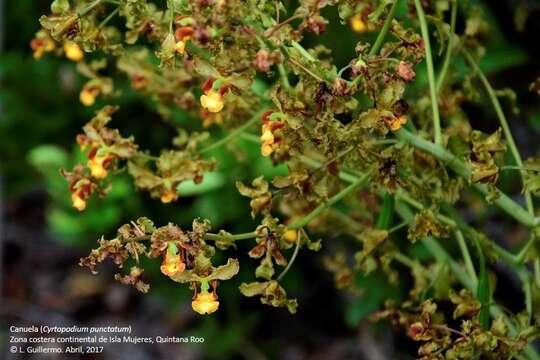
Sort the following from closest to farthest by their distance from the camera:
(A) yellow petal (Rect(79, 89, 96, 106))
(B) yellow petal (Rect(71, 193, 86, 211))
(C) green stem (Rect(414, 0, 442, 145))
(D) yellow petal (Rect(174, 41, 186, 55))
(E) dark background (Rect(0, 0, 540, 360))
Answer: (D) yellow petal (Rect(174, 41, 186, 55)) → (C) green stem (Rect(414, 0, 442, 145)) → (B) yellow petal (Rect(71, 193, 86, 211)) → (A) yellow petal (Rect(79, 89, 96, 106)) → (E) dark background (Rect(0, 0, 540, 360))

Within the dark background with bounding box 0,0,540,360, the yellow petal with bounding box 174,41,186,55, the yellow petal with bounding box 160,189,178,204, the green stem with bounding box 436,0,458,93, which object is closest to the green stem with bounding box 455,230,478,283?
the green stem with bounding box 436,0,458,93

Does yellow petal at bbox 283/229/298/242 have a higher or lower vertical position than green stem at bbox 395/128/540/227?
lower

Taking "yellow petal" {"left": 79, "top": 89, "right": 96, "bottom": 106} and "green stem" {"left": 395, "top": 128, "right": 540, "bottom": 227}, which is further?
"yellow petal" {"left": 79, "top": 89, "right": 96, "bottom": 106}

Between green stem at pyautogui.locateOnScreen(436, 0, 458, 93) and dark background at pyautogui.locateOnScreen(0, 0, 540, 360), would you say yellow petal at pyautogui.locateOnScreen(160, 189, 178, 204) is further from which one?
dark background at pyautogui.locateOnScreen(0, 0, 540, 360)

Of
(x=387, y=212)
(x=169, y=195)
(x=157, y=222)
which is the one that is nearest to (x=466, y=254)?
(x=387, y=212)

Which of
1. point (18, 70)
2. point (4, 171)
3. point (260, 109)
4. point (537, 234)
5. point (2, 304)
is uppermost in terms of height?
point (18, 70)

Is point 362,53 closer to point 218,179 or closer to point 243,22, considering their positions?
point 243,22

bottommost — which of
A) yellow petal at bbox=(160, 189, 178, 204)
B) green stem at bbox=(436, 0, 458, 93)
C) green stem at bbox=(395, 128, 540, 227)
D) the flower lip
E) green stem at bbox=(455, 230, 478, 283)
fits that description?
the flower lip

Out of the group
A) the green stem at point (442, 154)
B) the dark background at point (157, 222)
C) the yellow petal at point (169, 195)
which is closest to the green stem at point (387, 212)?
the green stem at point (442, 154)

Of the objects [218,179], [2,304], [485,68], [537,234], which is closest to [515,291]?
[485,68]
